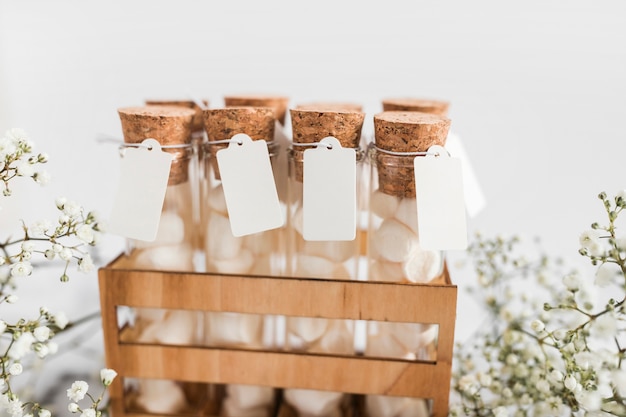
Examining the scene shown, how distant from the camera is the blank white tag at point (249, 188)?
667mm

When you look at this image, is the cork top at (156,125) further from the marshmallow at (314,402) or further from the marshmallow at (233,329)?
the marshmallow at (314,402)

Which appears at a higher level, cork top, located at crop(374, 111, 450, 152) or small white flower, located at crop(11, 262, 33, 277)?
cork top, located at crop(374, 111, 450, 152)

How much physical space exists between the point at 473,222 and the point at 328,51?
0.43 meters

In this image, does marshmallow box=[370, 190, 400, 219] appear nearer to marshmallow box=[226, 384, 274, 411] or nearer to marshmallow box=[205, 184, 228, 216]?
marshmallow box=[205, 184, 228, 216]

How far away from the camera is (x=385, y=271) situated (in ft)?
2.33

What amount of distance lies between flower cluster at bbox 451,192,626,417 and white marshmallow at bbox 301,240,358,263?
0.77 feet

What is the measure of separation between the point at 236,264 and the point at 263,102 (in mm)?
244

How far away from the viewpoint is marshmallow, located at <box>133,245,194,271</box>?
74 cm

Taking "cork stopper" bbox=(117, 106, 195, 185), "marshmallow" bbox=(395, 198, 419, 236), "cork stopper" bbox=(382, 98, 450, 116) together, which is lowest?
"marshmallow" bbox=(395, 198, 419, 236)

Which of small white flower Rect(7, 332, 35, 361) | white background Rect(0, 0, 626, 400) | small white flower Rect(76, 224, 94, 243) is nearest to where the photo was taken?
small white flower Rect(7, 332, 35, 361)

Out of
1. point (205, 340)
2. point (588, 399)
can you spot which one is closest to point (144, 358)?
point (205, 340)

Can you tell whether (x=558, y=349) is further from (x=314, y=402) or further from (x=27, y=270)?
(x=27, y=270)

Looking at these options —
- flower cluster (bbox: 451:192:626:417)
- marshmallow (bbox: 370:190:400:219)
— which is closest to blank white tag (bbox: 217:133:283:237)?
marshmallow (bbox: 370:190:400:219)

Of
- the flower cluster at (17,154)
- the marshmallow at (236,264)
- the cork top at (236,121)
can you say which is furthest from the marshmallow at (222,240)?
the flower cluster at (17,154)
